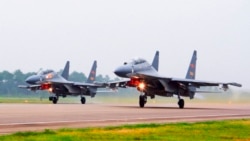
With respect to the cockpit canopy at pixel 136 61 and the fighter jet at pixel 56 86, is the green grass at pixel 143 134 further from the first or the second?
the fighter jet at pixel 56 86

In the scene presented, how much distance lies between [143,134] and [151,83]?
83.6 feet

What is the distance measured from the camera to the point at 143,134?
1491 centimetres

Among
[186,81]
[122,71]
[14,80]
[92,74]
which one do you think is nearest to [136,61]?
[122,71]

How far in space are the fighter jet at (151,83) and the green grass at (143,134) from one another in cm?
2148

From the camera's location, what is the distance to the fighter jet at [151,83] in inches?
1540

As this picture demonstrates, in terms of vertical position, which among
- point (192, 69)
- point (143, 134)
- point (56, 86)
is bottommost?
point (143, 134)

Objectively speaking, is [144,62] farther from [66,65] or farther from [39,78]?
[66,65]

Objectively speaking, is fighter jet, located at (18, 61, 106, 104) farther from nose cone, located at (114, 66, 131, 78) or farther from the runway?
the runway

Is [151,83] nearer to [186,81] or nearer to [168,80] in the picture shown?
[168,80]

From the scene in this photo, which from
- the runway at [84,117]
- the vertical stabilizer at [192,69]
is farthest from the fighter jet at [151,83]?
the runway at [84,117]

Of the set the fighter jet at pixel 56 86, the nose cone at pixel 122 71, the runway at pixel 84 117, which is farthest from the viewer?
the fighter jet at pixel 56 86

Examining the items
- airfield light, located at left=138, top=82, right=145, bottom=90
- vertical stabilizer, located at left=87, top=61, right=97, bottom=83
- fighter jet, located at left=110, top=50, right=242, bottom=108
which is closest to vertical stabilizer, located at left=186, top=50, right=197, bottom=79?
fighter jet, located at left=110, top=50, right=242, bottom=108

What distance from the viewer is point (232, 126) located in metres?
18.3

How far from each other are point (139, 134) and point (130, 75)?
24.0 m
